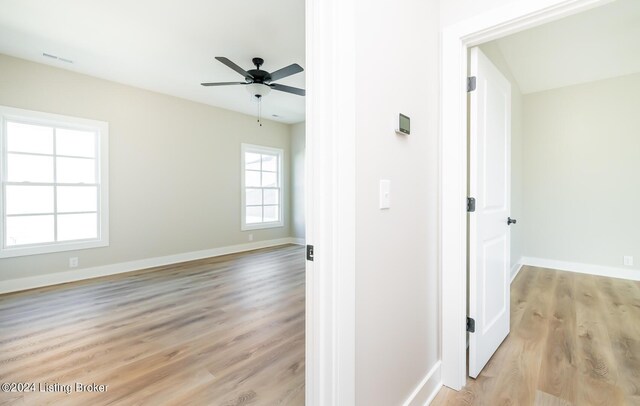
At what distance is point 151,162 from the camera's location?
14.9ft

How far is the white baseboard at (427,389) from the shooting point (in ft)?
4.78

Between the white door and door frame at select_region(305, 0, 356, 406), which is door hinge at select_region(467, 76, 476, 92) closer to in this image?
the white door

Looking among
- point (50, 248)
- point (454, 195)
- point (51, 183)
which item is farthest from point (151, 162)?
point (454, 195)

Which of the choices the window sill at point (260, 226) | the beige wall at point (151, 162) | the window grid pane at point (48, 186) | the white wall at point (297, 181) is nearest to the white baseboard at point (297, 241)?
the white wall at point (297, 181)

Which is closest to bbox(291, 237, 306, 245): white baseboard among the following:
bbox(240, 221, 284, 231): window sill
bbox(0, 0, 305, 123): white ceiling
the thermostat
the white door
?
bbox(240, 221, 284, 231): window sill

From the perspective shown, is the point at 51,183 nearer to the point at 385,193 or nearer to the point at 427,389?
the point at 385,193

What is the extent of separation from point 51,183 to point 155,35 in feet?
8.18

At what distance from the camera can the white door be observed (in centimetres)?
172

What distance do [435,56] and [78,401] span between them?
9.25 feet

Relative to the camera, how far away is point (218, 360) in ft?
6.41

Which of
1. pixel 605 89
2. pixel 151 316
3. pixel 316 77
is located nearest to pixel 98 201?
pixel 151 316

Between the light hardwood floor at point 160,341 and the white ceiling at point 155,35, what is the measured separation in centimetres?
279

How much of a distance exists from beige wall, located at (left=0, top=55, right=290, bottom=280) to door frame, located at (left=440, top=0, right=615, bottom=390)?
4457mm

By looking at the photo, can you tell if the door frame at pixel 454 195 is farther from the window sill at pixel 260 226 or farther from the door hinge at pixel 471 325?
the window sill at pixel 260 226
